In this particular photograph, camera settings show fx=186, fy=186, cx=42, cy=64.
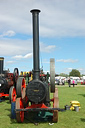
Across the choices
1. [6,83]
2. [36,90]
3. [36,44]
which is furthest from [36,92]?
[6,83]

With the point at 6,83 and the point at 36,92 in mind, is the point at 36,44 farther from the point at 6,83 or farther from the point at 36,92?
the point at 6,83

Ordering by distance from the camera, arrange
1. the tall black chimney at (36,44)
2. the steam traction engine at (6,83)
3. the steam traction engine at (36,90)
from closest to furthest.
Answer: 1. the steam traction engine at (36,90)
2. the tall black chimney at (36,44)
3. the steam traction engine at (6,83)

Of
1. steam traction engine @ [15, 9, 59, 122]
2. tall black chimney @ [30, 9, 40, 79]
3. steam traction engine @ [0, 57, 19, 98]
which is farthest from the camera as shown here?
steam traction engine @ [0, 57, 19, 98]

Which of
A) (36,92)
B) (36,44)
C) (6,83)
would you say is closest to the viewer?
(36,92)

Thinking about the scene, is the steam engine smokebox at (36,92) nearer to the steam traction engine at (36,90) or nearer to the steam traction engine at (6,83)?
the steam traction engine at (36,90)

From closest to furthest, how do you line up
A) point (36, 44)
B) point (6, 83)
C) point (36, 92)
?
point (36, 92) → point (36, 44) → point (6, 83)

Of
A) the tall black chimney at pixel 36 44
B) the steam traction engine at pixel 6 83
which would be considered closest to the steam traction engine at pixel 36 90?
the tall black chimney at pixel 36 44

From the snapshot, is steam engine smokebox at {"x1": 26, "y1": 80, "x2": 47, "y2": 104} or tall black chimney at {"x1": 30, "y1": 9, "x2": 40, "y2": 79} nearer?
steam engine smokebox at {"x1": 26, "y1": 80, "x2": 47, "y2": 104}

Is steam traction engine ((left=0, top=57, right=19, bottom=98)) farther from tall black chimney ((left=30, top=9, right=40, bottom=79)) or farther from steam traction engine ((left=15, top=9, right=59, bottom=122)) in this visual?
tall black chimney ((left=30, top=9, right=40, bottom=79))

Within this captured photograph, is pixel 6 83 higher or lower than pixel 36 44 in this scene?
lower

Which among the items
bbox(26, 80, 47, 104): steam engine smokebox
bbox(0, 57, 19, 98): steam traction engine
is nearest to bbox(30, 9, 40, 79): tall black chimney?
bbox(26, 80, 47, 104): steam engine smokebox

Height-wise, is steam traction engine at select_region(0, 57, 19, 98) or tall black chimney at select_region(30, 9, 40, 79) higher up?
tall black chimney at select_region(30, 9, 40, 79)

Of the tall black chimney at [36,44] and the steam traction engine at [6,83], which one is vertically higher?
the tall black chimney at [36,44]

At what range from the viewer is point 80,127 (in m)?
5.37
